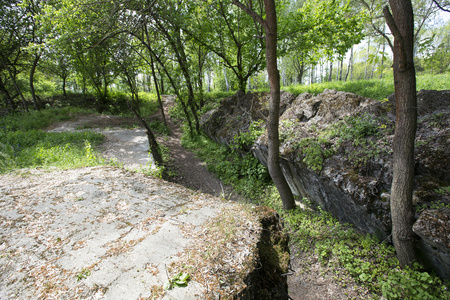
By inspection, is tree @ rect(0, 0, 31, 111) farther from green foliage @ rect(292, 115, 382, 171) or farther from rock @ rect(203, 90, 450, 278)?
green foliage @ rect(292, 115, 382, 171)

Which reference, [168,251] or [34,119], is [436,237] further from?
[34,119]

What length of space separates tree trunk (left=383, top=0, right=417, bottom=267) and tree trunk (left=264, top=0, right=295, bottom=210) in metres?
2.16

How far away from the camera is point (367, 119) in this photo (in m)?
5.84

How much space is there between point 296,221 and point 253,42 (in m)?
10.4

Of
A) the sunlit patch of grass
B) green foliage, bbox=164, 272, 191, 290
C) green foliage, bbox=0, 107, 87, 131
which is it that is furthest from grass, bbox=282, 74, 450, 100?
green foliage, bbox=0, 107, 87, 131

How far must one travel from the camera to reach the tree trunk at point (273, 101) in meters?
4.56

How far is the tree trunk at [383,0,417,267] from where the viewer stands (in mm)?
2934

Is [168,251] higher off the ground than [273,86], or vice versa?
[273,86]

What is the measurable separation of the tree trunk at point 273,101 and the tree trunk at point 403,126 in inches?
85.1

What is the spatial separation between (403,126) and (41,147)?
1128 cm

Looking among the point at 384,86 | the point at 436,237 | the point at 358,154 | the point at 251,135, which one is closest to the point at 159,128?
the point at 251,135

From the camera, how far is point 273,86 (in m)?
5.00

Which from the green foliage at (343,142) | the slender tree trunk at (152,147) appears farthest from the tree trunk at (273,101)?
the slender tree trunk at (152,147)

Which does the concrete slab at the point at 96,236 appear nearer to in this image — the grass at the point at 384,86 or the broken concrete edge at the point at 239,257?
the broken concrete edge at the point at 239,257
